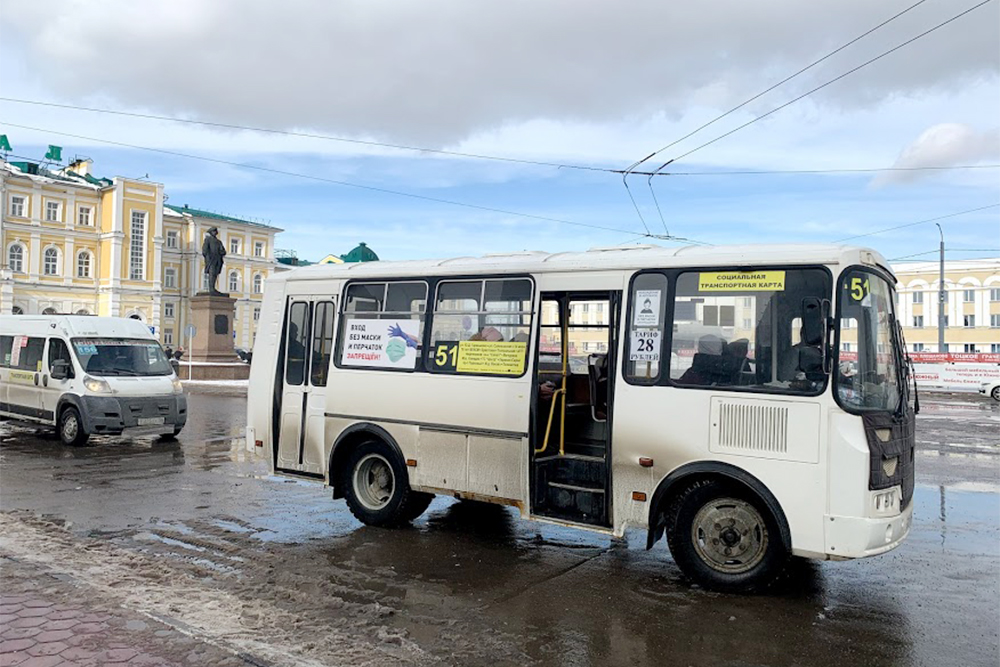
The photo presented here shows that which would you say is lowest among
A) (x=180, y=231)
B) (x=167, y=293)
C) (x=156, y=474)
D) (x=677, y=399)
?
(x=156, y=474)

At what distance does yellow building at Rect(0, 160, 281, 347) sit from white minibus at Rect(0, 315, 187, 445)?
→ 59.2m

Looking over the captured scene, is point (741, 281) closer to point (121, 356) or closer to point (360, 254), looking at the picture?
point (121, 356)

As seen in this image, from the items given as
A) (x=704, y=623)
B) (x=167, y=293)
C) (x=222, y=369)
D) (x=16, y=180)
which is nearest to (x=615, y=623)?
(x=704, y=623)

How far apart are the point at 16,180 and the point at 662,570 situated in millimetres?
81626

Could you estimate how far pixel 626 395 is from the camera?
21.9ft

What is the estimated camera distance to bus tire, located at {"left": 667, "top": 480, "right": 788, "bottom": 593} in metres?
6.04

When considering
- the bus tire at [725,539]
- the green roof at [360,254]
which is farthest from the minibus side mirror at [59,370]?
the green roof at [360,254]

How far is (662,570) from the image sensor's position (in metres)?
6.90

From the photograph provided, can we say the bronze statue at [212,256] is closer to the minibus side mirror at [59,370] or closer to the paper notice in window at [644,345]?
the minibus side mirror at [59,370]

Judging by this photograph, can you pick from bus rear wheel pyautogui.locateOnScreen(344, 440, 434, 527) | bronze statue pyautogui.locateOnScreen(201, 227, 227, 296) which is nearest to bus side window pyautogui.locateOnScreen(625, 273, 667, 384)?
bus rear wheel pyautogui.locateOnScreen(344, 440, 434, 527)

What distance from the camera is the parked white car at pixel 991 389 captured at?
107ft

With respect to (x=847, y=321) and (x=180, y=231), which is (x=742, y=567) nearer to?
(x=847, y=321)

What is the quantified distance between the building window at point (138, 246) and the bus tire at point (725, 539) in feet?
274

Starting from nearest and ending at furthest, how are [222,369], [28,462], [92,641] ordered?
[92,641] < [28,462] < [222,369]
